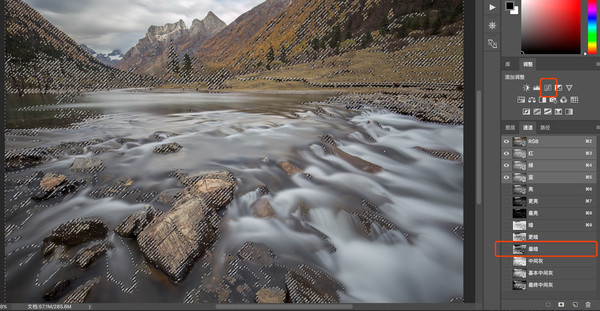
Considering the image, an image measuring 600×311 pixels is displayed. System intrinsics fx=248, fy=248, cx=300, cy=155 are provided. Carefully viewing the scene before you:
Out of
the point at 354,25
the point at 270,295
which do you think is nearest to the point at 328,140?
the point at 270,295

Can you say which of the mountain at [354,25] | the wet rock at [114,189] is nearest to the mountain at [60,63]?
the wet rock at [114,189]

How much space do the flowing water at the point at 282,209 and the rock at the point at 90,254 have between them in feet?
0.32

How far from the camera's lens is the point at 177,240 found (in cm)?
379

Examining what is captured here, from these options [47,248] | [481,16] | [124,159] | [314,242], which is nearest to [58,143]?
[124,159]

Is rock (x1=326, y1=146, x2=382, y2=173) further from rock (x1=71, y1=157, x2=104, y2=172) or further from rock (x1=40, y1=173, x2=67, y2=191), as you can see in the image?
rock (x1=40, y1=173, x2=67, y2=191)

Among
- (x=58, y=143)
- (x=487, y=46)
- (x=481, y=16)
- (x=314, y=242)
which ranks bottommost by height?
(x=314, y=242)

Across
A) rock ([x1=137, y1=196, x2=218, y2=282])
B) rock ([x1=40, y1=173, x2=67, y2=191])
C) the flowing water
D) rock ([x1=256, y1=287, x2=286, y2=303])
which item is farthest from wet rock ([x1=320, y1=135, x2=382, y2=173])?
rock ([x1=40, y1=173, x2=67, y2=191])

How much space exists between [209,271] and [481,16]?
4.53 metres

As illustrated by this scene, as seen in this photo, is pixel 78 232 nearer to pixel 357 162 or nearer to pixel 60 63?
pixel 357 162

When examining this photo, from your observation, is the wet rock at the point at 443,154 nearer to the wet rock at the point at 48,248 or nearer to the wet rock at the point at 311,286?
the wet rock at the point at 311,286

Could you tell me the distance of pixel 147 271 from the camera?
3.67 m

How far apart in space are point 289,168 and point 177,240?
4.31 metres

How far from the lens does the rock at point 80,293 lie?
10.9ft

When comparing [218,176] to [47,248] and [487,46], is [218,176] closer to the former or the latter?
[47,248]
